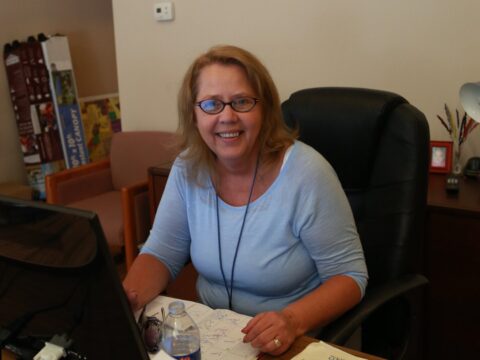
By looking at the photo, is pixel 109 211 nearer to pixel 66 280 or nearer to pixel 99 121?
pixel 99 121

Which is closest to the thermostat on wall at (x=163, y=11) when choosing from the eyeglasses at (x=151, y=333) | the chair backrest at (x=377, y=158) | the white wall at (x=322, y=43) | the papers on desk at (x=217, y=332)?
the white wall at (x=322, y=43)

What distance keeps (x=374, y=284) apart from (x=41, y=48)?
3236 millimetres

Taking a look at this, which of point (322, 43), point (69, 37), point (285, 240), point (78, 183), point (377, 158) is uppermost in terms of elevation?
point (69, 37)

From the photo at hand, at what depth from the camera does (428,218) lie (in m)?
1.68

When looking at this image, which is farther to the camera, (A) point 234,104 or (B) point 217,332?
(A) point 234,104

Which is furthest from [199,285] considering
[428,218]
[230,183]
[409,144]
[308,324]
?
[428,218]

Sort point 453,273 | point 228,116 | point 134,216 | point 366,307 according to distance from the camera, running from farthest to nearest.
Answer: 1. point 134,216
2. point 453,273
3. point 228,116
4. point 366,307

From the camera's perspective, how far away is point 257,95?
51.2 inches

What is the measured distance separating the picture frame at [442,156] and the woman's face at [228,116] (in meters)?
0.95

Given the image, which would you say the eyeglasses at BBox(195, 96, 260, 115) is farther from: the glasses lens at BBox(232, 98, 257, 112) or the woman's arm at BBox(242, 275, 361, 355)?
the woman's arm at BBox(242, 275, 361, 355)

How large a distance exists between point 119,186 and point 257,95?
6.53ft

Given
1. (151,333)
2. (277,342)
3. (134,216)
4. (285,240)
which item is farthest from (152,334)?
(134,216)

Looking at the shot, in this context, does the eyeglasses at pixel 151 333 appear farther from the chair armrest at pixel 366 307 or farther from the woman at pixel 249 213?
the chair armrest at pixel 366 307

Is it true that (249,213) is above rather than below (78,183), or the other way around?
above
